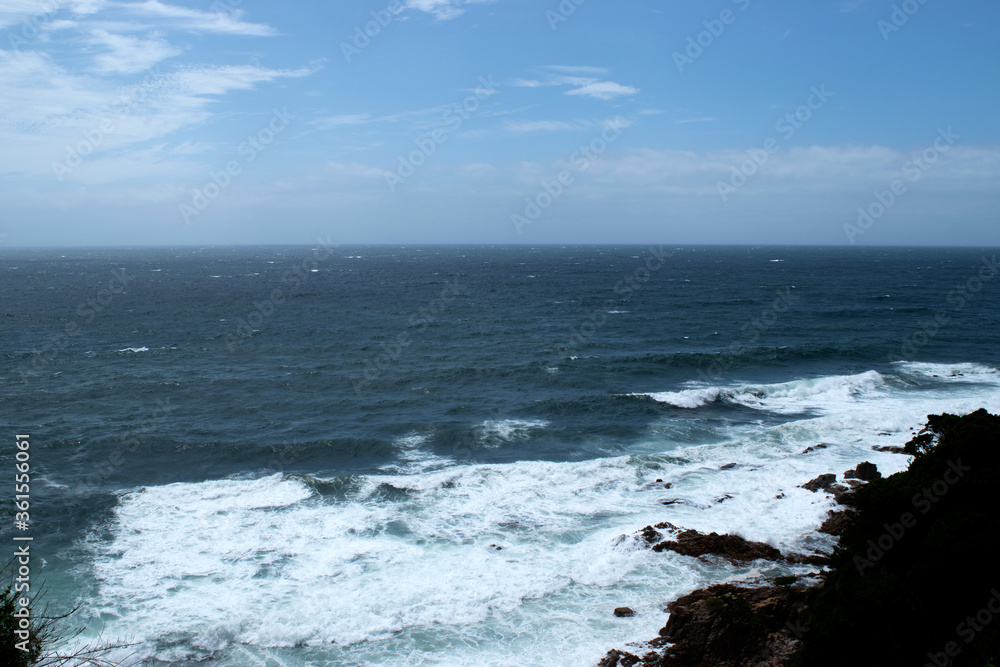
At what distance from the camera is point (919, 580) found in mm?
15227

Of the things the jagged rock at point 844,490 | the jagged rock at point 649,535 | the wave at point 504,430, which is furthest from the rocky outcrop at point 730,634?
the wave at point 504,430

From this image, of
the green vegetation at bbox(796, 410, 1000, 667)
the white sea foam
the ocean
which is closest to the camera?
the green vegetation at bbox(796, 410, 1000, 667)

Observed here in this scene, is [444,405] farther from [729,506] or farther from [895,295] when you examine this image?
[895,295]

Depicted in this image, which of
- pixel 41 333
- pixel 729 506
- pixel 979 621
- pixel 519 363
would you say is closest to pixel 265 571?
pixel 729 506

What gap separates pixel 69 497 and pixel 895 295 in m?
115

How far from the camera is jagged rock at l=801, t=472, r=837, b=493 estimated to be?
2752cm

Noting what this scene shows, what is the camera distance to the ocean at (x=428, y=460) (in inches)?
785

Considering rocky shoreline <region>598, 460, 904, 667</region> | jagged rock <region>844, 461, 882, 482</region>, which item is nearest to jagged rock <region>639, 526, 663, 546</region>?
rocky shoreline <region>598, 460, 904, 667</region>

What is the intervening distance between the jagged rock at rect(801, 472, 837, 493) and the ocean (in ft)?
3.67

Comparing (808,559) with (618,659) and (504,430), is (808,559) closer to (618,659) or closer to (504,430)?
(618,659)

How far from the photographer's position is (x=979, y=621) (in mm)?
13742

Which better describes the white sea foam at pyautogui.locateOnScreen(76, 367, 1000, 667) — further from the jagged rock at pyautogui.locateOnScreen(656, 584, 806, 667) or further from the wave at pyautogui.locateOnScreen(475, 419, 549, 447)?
the wave at pyautogui.locateOnScreen(475, 419, 549, 447)

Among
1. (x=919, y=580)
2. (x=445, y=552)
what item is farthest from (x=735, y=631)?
(x=445, y=552)

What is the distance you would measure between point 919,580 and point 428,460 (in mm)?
23318
